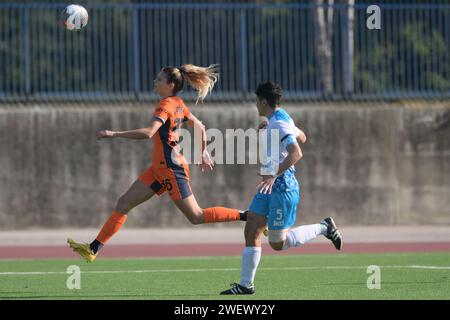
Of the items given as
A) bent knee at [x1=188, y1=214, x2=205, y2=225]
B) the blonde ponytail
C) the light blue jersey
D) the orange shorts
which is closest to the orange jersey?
the orange shorts

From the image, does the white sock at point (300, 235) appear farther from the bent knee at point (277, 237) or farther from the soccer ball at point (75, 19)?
the soccer ball at point (75, 19)

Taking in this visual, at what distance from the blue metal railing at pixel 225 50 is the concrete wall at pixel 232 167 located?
0.50 metres

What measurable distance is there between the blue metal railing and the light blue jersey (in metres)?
10.3

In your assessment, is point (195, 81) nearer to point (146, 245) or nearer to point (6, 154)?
point (146, 245)

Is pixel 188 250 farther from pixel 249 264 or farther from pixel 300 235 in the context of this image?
pixel 249 264

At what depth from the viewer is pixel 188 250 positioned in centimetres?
1631

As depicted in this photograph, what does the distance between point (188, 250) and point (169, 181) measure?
5065 millimetres

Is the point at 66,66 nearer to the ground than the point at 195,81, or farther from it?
farther from it

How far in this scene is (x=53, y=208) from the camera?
20031mm

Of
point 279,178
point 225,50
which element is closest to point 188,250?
point 225,50

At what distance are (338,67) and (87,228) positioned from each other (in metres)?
6.02

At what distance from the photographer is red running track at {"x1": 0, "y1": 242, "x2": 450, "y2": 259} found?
1562 cm

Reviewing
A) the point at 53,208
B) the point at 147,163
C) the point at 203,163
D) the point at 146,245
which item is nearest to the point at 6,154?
the point at 53,208

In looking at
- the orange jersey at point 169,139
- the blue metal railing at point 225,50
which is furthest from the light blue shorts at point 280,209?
the blue metal railing at point 225,50
